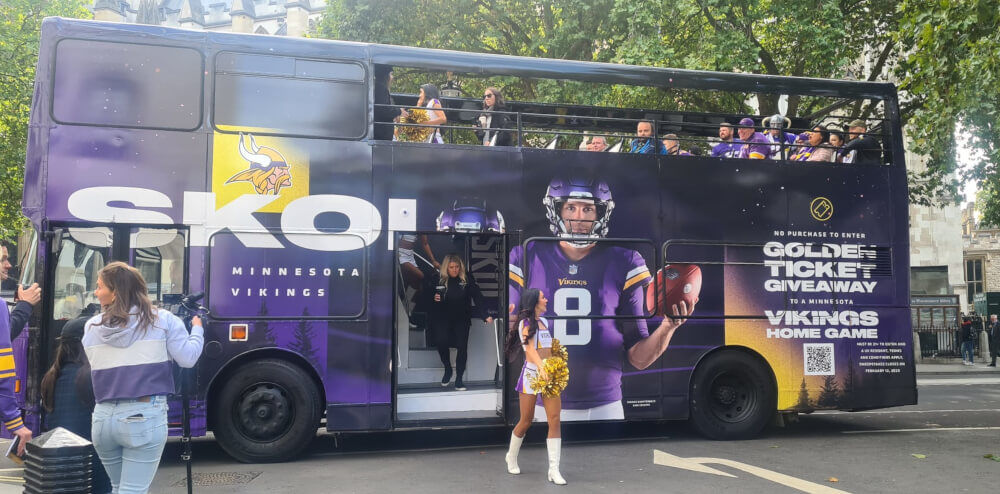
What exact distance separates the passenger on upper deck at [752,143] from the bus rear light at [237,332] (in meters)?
6.06

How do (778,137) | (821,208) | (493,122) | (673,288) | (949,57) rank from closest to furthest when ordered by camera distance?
(493,122)
(673,288)
(821,208)
(778,137)
(949,57)

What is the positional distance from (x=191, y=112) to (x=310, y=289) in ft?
6.86

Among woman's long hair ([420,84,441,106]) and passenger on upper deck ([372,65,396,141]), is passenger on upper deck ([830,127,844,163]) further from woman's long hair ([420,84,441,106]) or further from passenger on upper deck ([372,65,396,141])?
passenger on upper deck ([372,65,396,141])

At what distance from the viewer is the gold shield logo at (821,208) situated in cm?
970

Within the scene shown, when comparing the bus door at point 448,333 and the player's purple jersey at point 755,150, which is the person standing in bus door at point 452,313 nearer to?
the bus door at point 448,333

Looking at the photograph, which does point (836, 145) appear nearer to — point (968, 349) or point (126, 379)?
point (126, 379)

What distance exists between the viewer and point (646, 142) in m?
9.35

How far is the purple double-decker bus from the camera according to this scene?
7.64 metres

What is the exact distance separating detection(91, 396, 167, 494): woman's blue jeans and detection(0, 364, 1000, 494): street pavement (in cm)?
260

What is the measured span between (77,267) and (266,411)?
223 cm

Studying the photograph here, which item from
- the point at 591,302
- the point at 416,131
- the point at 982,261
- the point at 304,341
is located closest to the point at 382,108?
the point at 416,131

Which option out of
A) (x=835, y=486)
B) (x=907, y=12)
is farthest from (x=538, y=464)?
(x=907, y=12)

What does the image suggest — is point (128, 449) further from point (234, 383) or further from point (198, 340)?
point (234, 383)

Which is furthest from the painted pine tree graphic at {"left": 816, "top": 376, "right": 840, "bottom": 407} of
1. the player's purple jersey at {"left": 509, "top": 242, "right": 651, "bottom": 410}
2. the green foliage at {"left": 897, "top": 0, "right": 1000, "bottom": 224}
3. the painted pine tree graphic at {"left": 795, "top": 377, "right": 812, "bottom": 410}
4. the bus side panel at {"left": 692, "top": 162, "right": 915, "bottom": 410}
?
the green foliage at {"left": 897, "top": 0, "right": 1000, "bottom": 224}
